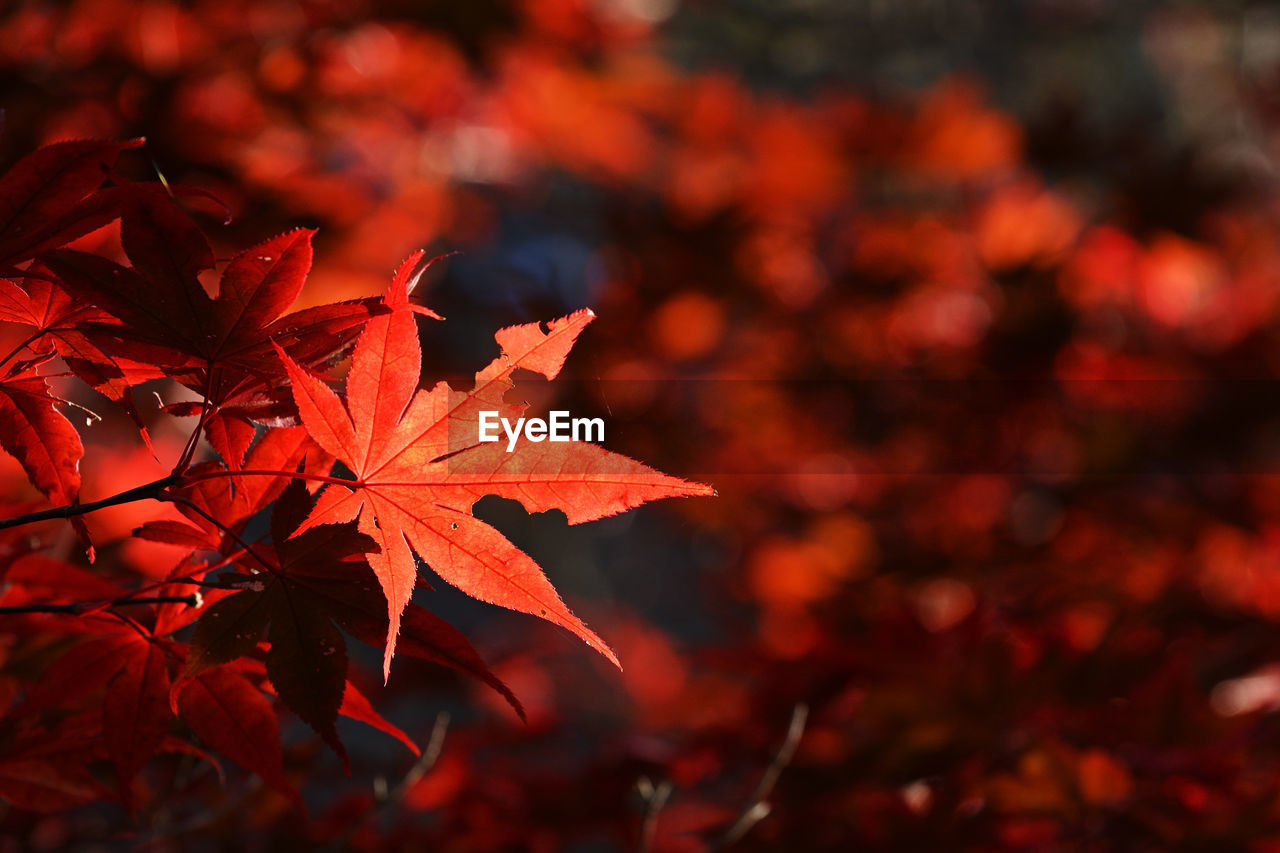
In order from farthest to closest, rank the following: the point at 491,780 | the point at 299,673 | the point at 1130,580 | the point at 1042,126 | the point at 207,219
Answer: the point at 1042,126 → the point at 1130,580 → the point at 491,780 → the point at 207,219 → the point at 299,673

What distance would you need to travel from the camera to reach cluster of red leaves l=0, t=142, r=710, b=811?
14.3 inches

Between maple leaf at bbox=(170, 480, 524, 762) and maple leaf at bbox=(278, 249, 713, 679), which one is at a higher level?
maple leaf at bbox=(278, 249, 713, 679)

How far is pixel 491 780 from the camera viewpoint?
1141 millimetres

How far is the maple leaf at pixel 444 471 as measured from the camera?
14.4 inches

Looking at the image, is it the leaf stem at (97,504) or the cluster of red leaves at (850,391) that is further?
the cluster of red leaves at (850,391)

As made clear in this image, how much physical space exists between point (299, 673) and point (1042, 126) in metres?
2.17

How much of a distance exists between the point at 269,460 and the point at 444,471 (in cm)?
10

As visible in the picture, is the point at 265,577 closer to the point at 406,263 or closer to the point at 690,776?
the point at 406,263

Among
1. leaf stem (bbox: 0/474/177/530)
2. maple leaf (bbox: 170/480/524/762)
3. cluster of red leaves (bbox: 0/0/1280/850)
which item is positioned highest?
leaf stem (bbox: 0/474/177/530)

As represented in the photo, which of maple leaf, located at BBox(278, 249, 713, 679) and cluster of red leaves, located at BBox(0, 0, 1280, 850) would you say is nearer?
maple leaf, located at BBox(278, 249, 713, 679)

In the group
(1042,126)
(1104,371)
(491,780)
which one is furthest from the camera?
(1042,126)

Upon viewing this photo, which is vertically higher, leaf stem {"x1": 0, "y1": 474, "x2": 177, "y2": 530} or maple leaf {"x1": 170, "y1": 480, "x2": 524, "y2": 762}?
leaf stem {"x1": 0, "y1": 474, "x2": 177, "y2": 530}

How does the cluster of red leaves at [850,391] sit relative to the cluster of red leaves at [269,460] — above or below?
below

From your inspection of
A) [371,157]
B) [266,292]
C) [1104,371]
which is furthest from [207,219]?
[1104,371]
